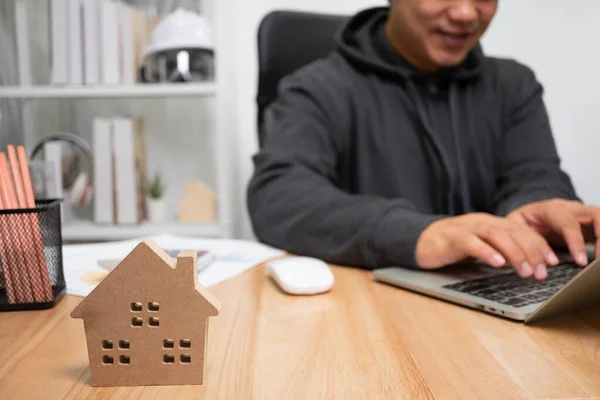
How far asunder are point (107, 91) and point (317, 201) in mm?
1011

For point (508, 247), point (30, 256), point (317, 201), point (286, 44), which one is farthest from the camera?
point (286, 44)

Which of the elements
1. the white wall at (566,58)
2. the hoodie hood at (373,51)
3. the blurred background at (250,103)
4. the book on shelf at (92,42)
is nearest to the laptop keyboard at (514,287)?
the hoodie hood at (373,51)

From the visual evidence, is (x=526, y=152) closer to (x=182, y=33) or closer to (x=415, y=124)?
(x=415, y=124)

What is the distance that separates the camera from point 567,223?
2.34 ft

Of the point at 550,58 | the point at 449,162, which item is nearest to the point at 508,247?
the point at 449,162

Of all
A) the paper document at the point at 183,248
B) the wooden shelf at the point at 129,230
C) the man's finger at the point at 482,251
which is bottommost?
the wooden shelf at the point at 129,230

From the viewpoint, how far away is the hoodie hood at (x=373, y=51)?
1.14m

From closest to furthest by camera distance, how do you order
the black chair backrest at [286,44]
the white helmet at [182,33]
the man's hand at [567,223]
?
the man's hand at [567,223] < the black chair backrest at [286,44] < the white helmet at [182,33]

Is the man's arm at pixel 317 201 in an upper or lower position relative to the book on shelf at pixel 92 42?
lower

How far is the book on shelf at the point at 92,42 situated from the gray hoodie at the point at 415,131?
626mm

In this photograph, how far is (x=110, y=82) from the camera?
159 cm

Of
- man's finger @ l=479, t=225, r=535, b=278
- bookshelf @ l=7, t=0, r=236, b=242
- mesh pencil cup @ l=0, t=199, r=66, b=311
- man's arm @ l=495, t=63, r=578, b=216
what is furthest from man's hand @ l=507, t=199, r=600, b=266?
bookshelf @ l=7, t=0, r=236, b=242

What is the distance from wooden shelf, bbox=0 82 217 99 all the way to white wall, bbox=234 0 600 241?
307mm

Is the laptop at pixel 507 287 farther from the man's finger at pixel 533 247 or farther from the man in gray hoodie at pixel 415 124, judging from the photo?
the man in gray hoodie at pixel 415 124
